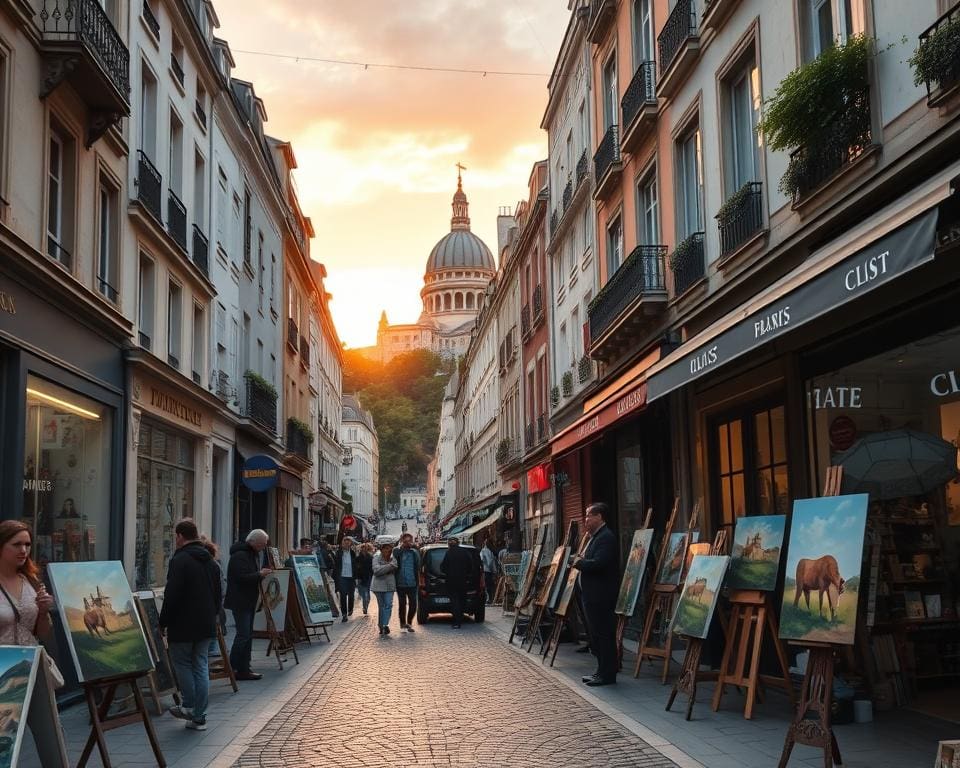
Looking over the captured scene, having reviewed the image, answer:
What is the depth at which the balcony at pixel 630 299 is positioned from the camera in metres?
16.8

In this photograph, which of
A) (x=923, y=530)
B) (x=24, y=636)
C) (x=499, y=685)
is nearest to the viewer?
(x=24, y=636)

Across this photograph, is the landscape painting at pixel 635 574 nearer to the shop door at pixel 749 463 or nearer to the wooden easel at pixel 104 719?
the shop door at pixel 749 463

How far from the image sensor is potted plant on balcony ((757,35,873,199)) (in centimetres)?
955

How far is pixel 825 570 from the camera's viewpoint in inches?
285

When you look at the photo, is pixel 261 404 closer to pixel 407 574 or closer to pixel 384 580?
pixel 407 574

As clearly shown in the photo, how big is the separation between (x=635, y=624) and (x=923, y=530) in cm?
763

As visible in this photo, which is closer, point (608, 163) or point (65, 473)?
point (65, 473)

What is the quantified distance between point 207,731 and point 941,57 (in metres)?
7.99

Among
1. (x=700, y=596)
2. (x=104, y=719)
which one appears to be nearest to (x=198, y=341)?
(x=700, y=596)

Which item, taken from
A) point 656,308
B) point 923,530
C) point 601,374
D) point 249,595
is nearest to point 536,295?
point 601,374

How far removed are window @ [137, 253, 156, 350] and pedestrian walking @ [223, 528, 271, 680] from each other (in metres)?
6.57

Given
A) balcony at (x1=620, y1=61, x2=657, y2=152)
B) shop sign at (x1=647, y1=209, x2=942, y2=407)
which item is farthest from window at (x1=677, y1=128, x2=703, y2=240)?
shop sign at (x1=647, y1=209, x2=942, y2=407)

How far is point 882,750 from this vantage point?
7.74 m

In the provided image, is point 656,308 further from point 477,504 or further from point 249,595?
point 477,504
